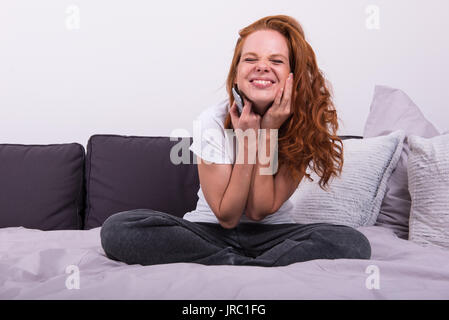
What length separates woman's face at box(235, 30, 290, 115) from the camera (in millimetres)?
1217

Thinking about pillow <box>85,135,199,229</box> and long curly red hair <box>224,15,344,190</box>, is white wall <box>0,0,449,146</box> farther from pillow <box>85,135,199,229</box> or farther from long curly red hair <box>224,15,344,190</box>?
long curly red hair <box>224,15,344,190</box>

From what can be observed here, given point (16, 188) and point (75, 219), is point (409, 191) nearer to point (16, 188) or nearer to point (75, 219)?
point (75, 219)

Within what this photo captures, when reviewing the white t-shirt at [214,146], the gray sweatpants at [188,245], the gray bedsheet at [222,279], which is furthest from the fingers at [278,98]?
the gray bedsheet at [222,279]

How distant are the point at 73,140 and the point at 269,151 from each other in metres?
1.07

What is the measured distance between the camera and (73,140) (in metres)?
2.01

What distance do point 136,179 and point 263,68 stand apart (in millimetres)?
697

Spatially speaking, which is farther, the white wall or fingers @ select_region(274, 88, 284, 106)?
the white wall

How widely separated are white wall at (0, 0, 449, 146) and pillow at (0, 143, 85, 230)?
0.29 meters

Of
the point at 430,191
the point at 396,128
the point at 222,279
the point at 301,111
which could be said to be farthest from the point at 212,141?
the point at 396,128

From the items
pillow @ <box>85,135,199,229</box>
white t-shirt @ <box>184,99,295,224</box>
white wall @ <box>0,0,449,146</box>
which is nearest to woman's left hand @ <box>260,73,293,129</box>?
white t-shirt @ <box>184,99,295,224</box>

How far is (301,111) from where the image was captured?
129 centimetres

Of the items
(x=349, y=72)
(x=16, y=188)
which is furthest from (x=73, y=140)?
(x=349, y=72)

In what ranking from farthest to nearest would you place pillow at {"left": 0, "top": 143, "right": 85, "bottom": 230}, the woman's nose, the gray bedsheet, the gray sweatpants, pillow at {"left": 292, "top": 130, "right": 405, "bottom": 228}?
pillow at {"left": 0, "top": 143, "right": 85, "bottom": 230} < pillow at {"left": 292, "top": 130, "right": 405, "bottom": 228} < the woman's nose < the gray sweatpants < the gray bedsheet

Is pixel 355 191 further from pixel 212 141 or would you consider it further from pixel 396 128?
pixel 212 141
